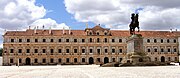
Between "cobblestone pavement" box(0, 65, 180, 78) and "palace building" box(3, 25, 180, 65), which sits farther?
"palace building" box(3, 25, 180, 65)

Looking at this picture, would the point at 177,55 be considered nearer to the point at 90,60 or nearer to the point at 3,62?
the point at 90,60

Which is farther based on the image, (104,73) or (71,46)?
(71,46)

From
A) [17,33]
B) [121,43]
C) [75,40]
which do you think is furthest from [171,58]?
[17,33]

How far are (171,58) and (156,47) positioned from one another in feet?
15.5

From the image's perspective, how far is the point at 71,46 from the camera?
83500 millimetres

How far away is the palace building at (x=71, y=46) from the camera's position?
269 ft

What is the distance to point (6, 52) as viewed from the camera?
81688 mm

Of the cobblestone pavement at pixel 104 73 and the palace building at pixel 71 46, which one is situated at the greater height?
the palace building at pixel 71 46

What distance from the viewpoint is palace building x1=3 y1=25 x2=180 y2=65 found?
269 ft

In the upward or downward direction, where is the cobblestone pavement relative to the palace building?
downward

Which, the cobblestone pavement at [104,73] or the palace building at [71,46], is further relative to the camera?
the palace building at [71,46]

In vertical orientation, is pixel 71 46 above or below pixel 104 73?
above

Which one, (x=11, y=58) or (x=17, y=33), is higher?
(x=17, y=33)

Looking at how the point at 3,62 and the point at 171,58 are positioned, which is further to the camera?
the point at 171,58
